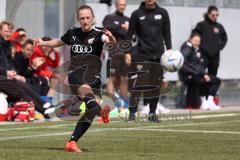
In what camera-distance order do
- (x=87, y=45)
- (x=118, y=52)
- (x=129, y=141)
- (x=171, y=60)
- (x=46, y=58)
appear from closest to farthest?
(x=87, y=45) < (x=129, y=141) < (x=171, y=60) < (x=118, y=52) < (x=46, y=58)

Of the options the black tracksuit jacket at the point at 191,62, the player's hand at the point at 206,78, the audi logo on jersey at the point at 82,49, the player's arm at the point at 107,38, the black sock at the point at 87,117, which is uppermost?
the player's arm at the point at 107,38

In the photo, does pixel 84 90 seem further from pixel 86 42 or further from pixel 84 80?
pixel 86 42

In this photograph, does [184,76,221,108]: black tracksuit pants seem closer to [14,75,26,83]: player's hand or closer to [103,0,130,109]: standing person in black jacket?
[103,0,130,109]: standing person in black jacket

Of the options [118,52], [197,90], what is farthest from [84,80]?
[197,90]

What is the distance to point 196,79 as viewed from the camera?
829 inches

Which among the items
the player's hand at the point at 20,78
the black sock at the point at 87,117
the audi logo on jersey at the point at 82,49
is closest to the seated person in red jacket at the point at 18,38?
the player's hand at the point at 20,78

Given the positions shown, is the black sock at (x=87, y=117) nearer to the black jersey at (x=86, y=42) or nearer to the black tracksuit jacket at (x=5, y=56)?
the black jersey at (x=86, y=42)

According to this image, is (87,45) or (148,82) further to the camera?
(148,82)

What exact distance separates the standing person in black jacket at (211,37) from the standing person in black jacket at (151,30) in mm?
4633

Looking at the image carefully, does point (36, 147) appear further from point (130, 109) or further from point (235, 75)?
point (235, 75)

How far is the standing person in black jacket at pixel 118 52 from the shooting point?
1881cm

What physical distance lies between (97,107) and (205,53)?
11093 mm

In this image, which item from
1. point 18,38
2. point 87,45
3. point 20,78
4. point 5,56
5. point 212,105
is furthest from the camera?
point 212,105

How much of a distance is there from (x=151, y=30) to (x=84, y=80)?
6016 millimetres
